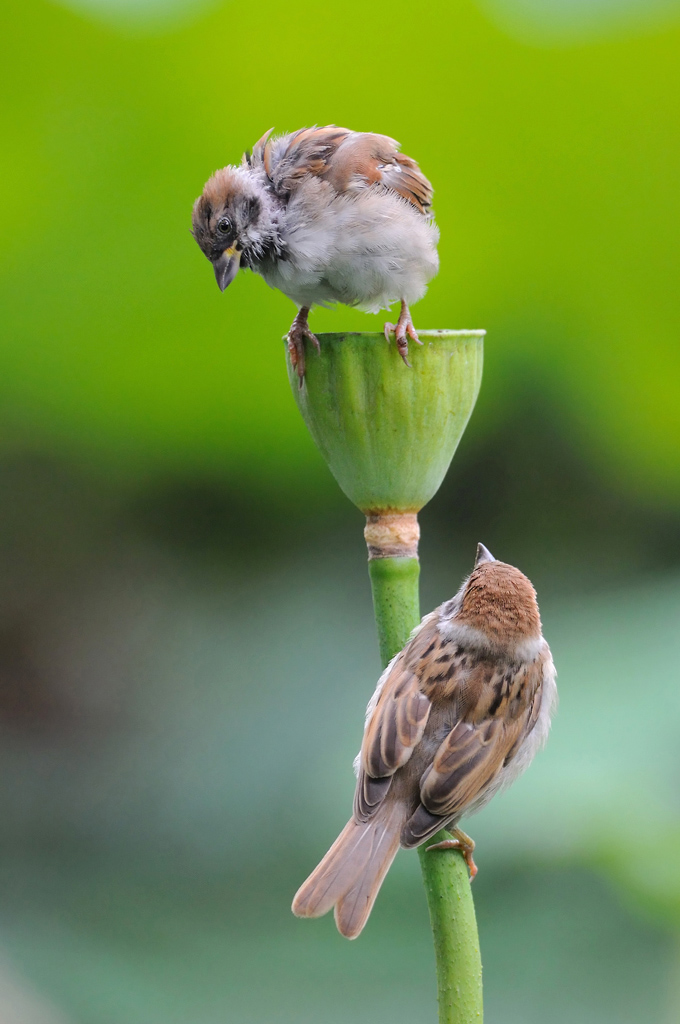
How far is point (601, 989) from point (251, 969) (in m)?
0.55

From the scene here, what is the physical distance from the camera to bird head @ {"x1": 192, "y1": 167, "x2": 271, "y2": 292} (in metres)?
0.99

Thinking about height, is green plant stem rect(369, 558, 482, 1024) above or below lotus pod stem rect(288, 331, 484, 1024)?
below

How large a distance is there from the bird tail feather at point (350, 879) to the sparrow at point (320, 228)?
564 mm

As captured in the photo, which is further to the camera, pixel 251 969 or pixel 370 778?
pixel 251 969

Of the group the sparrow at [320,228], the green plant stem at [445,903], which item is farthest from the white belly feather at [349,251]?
the green plant stem at [445,903]

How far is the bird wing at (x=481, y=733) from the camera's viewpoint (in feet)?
2.53

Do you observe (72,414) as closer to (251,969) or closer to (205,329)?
(205,329)

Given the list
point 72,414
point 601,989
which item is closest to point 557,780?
point 601,989

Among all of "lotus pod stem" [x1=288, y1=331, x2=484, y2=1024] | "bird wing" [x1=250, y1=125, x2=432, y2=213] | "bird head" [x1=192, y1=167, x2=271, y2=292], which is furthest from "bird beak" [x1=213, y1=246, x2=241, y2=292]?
"lotus pod stem" [x1=288, y1=331, x2=484, y2=1024]

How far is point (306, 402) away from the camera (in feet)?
2.09

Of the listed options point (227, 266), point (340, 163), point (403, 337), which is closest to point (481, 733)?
point (403, 337)

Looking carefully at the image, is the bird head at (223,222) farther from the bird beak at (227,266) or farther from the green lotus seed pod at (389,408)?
the green lotus seed pod at (389,408)

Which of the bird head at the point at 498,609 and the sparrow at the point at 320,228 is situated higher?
the sparrow at the point at 320,228

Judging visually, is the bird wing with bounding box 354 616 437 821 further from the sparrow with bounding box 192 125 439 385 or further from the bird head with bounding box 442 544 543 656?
the sparrow with bounding box 192 125 439 385
